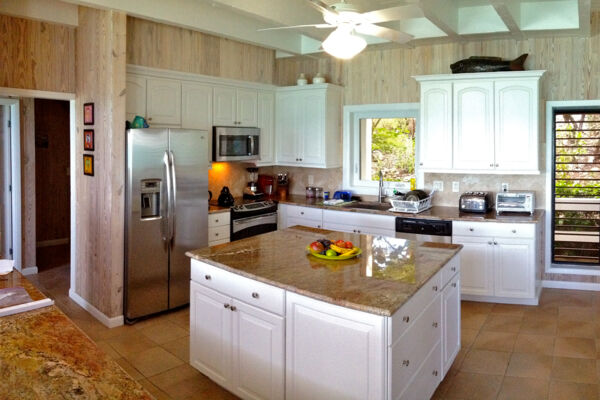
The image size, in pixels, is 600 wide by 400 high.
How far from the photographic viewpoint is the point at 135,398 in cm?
145

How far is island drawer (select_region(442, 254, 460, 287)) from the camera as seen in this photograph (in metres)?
3.07

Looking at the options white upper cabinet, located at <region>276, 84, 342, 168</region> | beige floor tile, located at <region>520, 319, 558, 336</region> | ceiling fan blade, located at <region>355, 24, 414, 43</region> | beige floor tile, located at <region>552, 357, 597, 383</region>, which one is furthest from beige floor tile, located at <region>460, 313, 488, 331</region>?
ceiling fan blade, located at <region>355, 24, 414, 43</region>

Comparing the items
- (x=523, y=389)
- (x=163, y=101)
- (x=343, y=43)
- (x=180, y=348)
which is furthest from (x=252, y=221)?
(x=523, y=389)

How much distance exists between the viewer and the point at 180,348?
153 inches

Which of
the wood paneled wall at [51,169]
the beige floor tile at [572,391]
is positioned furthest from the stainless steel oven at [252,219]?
the wood paneled wall at [51,169]

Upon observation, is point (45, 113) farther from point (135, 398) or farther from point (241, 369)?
point (135, 398)

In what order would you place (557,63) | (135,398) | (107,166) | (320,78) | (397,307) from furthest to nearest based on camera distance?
(320,78) < (557,63) < (107,166) < (397,307) < (135,398)

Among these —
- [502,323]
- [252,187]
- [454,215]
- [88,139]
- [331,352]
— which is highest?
[88,139]

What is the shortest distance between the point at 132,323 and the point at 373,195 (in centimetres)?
307

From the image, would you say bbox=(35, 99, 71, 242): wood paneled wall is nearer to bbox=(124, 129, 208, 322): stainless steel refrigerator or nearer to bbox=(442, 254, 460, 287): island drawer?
bbox=(124, 129, 208, 322): stainless steel refrigerator

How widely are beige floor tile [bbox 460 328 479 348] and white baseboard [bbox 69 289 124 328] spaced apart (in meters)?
2.88

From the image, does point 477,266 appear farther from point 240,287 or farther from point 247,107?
point 247,107

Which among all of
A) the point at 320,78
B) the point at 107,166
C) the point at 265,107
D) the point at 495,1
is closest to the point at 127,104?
the point at 107,166

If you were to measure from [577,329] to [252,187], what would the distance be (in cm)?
368
